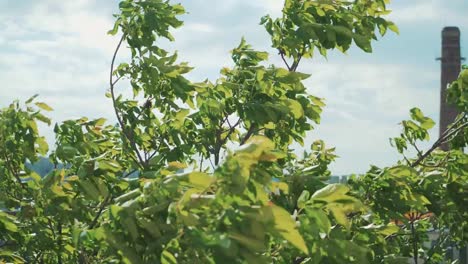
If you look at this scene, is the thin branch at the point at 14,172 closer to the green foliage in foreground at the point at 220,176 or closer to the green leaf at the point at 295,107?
the green foliage in foreground at the point at 220,176

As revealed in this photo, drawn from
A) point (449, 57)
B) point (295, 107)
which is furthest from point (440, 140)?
point (449, 57)

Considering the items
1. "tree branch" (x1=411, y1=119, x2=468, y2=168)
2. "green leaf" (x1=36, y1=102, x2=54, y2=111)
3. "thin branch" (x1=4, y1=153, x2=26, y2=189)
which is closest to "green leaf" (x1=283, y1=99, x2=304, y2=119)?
"tree branch" (x1=411, y1=119, x2=468, y2=168)

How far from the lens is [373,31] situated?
6391 mm

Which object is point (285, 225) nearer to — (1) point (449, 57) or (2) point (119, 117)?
(2) point (119, 117)

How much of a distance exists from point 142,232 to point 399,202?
2.57 m

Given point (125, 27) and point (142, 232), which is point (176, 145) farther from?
point (142, 232)

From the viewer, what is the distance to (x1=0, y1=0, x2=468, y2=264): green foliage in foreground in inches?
117

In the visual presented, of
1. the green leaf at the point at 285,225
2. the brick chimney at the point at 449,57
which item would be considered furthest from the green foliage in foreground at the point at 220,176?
the brick chimney at the point at 449,57

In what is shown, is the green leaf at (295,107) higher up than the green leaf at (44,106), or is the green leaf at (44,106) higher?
the green leaf at (44,106)

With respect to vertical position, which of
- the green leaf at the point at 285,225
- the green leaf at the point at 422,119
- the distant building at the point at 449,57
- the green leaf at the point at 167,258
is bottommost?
the green leaf at the point at 167,258

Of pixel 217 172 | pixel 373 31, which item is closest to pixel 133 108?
pixel 373 31

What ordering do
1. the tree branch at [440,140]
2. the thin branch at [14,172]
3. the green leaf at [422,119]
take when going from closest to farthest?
the thin branch at [14,172], the tree branch at [440,140], the green leaf at [422,119]

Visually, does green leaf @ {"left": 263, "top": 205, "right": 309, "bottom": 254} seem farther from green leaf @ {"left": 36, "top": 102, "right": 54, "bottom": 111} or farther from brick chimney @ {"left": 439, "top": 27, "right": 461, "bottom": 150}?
brick chimney @ {"left": 439, "top": 27, "right": 461, "bottom": 150}

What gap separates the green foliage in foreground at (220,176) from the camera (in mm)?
2969
